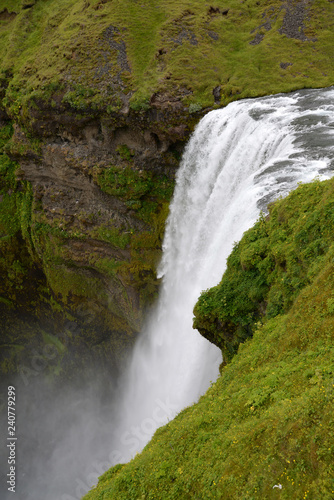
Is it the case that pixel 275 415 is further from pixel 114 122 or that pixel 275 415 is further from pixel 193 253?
pixel 114 122

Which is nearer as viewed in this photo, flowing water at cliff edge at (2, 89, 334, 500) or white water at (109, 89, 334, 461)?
white water at (109, 89, 334, 461)

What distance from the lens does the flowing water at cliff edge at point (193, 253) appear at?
47.6 ft

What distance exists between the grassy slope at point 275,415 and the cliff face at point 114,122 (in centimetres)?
1558

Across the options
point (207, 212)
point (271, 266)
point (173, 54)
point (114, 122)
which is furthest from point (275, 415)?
point (173, 54)

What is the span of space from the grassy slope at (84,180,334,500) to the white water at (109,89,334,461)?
3641mm

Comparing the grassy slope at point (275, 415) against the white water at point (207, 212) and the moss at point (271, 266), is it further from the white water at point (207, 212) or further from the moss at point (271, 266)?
the white water at point (207, 212)

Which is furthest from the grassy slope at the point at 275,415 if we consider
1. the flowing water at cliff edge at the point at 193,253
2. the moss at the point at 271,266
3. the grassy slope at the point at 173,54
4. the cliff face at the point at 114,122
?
the grassy slope at the point at 173,54

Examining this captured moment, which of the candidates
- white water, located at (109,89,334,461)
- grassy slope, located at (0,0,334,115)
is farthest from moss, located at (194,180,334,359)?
grassy slope, located at (0,0,334,115)

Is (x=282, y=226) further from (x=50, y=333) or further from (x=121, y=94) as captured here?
(x=50, y=333)

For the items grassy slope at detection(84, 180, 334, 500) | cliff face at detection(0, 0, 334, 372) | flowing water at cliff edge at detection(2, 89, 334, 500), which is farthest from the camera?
cliff face at detection(0, 0, 334, 372)

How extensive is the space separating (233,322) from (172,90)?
18.0m

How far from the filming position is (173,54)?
1030 inches

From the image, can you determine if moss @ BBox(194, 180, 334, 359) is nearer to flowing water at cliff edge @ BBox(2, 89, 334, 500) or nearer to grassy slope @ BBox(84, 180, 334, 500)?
grassy slope @ BBox(84, 180, 334, 500)

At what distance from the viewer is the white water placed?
1417 cm
